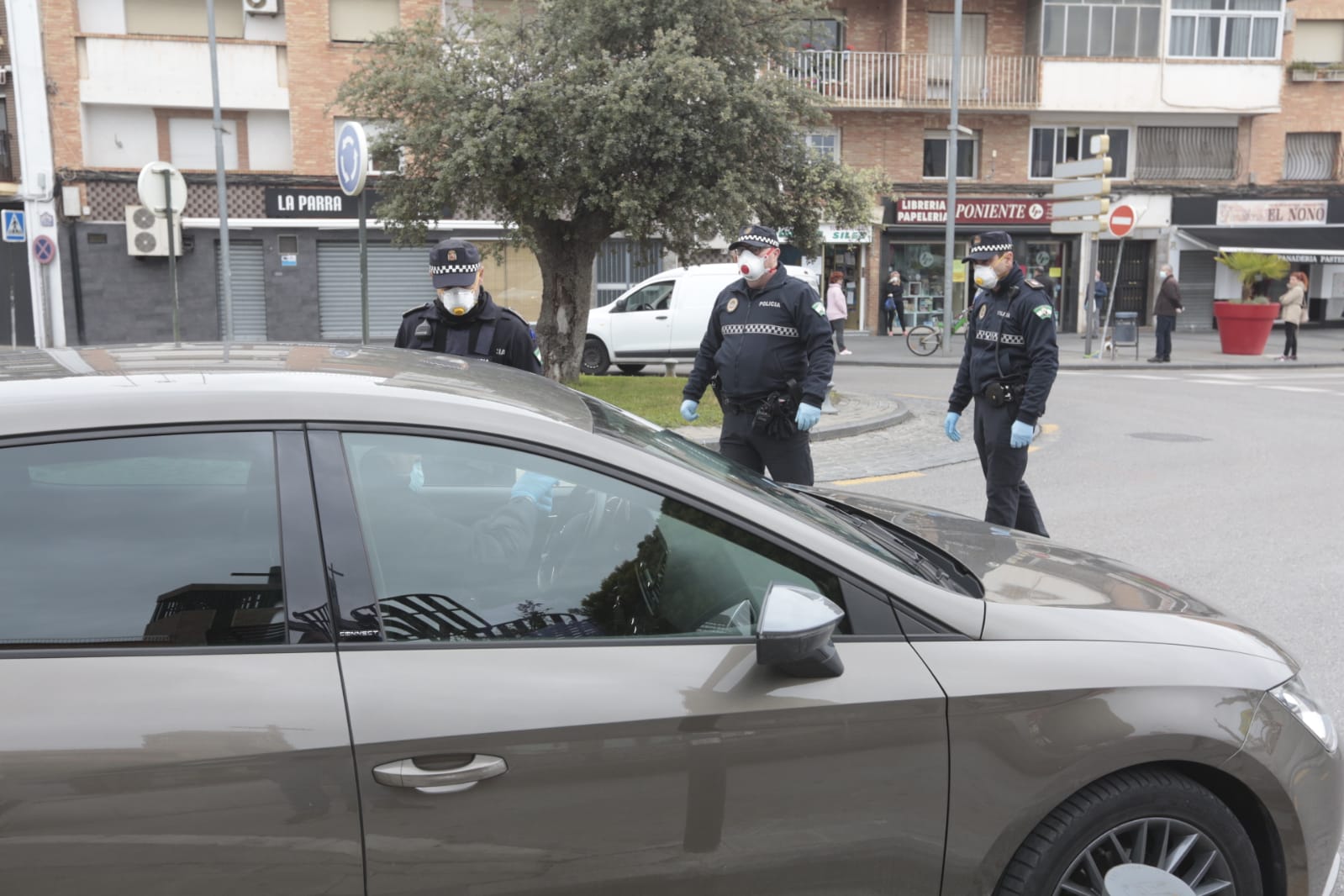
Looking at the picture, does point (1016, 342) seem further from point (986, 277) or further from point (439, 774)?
point (439, 774)

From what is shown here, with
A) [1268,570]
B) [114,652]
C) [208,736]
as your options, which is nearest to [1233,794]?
[208,736]

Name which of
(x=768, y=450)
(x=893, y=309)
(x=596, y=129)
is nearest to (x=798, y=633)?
(x=768, y=450)

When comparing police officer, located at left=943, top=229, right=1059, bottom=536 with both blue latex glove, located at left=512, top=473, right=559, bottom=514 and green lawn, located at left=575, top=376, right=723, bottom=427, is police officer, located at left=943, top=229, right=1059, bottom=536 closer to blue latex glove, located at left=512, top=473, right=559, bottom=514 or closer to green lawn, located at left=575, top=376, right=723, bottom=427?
blue latex glove, located at left=512, top=473, right=559, bottom=514

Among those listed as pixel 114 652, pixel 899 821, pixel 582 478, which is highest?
pixel 582 478

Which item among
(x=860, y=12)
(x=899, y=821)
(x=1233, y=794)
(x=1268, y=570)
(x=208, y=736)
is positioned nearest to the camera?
(x=208, y=736)

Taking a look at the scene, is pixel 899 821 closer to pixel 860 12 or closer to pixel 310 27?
pixel 310 27

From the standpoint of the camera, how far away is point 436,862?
6.57 ft

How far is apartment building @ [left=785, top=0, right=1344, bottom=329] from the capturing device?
3200 centimetres

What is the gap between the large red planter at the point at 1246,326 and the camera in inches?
986

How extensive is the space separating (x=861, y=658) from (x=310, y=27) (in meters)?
29.0

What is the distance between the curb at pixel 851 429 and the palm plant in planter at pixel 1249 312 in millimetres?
14540

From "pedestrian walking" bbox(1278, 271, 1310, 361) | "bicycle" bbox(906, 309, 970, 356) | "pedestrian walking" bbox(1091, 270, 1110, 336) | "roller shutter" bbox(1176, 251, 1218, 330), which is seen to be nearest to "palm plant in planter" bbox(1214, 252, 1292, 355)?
"pedestrian walking" bbox(1278, 271, 1310, 361)

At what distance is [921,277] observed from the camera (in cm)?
3366

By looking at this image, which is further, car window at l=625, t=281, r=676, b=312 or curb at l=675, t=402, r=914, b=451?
car window at l=625, t=281, r=676, b=312
